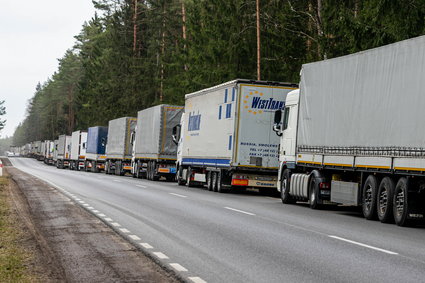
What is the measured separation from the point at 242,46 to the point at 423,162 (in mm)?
33242

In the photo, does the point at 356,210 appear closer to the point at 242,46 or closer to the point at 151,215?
the point at 151,215

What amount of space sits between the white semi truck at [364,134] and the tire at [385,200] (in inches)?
0.8

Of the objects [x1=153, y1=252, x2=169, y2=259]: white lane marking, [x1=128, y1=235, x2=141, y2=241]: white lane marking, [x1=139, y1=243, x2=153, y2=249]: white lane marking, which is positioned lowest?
[x1=153, y1=252, x2=169, y2=259]: white lane marking

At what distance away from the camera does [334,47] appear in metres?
32.7

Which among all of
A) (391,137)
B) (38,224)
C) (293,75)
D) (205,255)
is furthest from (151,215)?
(293,75)

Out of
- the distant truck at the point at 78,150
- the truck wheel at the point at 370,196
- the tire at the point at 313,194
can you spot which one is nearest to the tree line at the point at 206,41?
the tire at the point at 313,194

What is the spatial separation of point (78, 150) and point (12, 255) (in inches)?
2454

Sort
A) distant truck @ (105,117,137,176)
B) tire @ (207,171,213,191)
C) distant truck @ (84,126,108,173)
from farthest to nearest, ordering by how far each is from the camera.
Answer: distant truck @ (84,126,108,173) → distant truck @ (105,117,137,176) → tire @ (207,171,213,191)

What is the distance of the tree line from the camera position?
2867cm

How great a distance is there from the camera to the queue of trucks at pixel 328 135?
1573 cm

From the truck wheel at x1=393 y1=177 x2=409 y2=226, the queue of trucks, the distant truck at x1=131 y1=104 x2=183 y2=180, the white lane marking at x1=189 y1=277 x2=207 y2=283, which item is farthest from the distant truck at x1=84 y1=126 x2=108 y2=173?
the white lane marking at x1=189 y1=277 x2=207 y2=283

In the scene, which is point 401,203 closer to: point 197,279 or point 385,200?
point 385,200

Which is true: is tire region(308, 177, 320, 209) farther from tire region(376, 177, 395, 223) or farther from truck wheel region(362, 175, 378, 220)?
tire region(376, 177, 395, 223)

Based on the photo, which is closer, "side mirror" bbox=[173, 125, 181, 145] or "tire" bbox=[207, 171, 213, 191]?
"tire" bbox=[207, 171, 213, 191]
